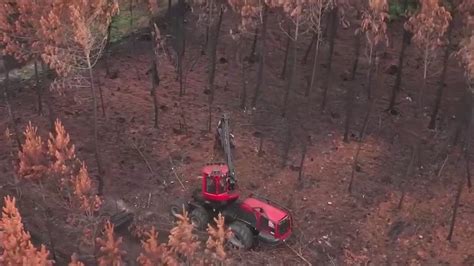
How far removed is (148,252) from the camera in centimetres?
1605

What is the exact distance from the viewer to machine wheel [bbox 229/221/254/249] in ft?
65.4

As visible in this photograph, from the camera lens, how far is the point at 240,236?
20.0 meters

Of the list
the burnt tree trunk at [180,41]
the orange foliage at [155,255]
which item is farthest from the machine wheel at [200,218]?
the burnt tree trunk at [180,41]

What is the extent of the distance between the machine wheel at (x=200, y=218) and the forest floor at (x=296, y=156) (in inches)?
49.9

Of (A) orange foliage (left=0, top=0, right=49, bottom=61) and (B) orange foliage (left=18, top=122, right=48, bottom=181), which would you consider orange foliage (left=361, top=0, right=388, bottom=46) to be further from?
(B) orange foliage (left=18, top=122, right=48, bottom=181)

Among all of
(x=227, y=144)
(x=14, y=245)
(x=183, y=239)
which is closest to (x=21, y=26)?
(x=227, y=144)

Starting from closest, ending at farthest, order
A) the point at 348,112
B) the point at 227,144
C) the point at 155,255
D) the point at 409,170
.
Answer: the point at 155,255 < the point at 227,144 < the point at 409,170 < the point at 348,112

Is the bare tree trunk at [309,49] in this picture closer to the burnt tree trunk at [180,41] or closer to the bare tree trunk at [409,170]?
the burnt tree trunk at [180,41]

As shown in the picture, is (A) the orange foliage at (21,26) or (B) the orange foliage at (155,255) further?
(A) the orange foliage at (21,26)

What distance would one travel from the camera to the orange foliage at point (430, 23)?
22297 millimetres

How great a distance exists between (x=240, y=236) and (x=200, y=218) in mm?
1669

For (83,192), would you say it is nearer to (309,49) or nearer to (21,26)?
(21,26)

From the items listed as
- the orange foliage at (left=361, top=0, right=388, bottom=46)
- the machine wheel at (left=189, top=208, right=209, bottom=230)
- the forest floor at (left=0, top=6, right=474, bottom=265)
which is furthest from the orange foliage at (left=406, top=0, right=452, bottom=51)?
the machine wheel at (left=189, top=208, right=209, bottom=230)

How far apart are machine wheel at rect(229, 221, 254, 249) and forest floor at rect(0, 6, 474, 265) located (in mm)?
404
